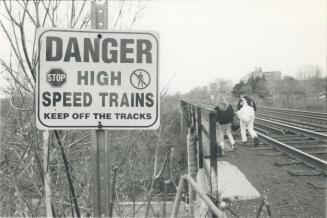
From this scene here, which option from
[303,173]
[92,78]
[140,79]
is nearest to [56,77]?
[92,78]

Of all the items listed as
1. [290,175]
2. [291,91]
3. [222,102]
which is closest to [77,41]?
[290,175]

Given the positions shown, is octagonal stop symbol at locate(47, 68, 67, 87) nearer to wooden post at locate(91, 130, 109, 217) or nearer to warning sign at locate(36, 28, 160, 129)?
warning sign at locate(36, 28, 160, 129)

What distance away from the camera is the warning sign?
78.9 inches

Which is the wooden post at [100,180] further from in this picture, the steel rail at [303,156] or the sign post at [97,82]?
the steel rail at [303,156]

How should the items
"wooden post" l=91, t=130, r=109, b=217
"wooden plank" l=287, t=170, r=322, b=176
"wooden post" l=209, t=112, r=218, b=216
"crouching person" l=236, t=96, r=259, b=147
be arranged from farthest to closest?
"crouching person" l=236, t=96, r=259, b=147
"wooden plank" l=287, t=170, r=322, b=176
"wooden post" l=209, t=112, r=218, b=216
"wooden post" l=91, t=130, r=109, b=217

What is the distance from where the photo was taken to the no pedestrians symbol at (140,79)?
205 cm

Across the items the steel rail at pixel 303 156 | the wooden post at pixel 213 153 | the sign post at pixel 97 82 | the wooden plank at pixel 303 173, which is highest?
the sign post at pixel 97 82

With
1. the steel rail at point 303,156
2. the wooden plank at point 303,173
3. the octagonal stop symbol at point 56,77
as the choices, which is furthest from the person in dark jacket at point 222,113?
the octagonal stop symbol at point 56,77

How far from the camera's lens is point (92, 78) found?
2.02m

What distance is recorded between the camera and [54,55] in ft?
6.55

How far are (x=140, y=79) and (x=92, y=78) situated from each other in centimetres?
24

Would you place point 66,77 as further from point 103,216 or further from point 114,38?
point 103,216

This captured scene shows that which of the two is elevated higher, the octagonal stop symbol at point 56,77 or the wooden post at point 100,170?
the octagonal stop symbol at point 56,77

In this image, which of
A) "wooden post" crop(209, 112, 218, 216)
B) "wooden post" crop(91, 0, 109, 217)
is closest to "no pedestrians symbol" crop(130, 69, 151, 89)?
"wooden post" crop(91, 0, 109, 217)
